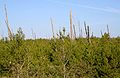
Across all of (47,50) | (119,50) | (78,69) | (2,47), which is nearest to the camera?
(119,50)

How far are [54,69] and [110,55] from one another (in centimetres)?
429

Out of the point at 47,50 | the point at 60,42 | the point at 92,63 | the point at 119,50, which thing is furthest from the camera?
the point at 47,50

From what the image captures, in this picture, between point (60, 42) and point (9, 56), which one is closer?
point (60, 42)

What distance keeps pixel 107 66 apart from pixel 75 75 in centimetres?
293

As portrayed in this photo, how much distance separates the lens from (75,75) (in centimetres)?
1650

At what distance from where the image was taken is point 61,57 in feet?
44.3

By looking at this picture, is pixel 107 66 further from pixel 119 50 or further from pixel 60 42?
pixel 60 42

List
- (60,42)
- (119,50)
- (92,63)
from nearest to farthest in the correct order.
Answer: (60,42) < (119,50) < (92,63)

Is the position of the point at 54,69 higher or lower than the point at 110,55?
lower

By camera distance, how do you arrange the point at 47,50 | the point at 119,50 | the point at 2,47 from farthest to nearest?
the point at 47,50 < the point at 2,47 < the point at 119,50

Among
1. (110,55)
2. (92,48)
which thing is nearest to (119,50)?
(110,55)

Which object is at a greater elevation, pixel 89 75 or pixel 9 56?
pixel 9 56

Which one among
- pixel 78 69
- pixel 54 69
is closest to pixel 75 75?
pixel 78 69

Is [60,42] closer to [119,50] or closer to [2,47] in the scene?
[119,50]
